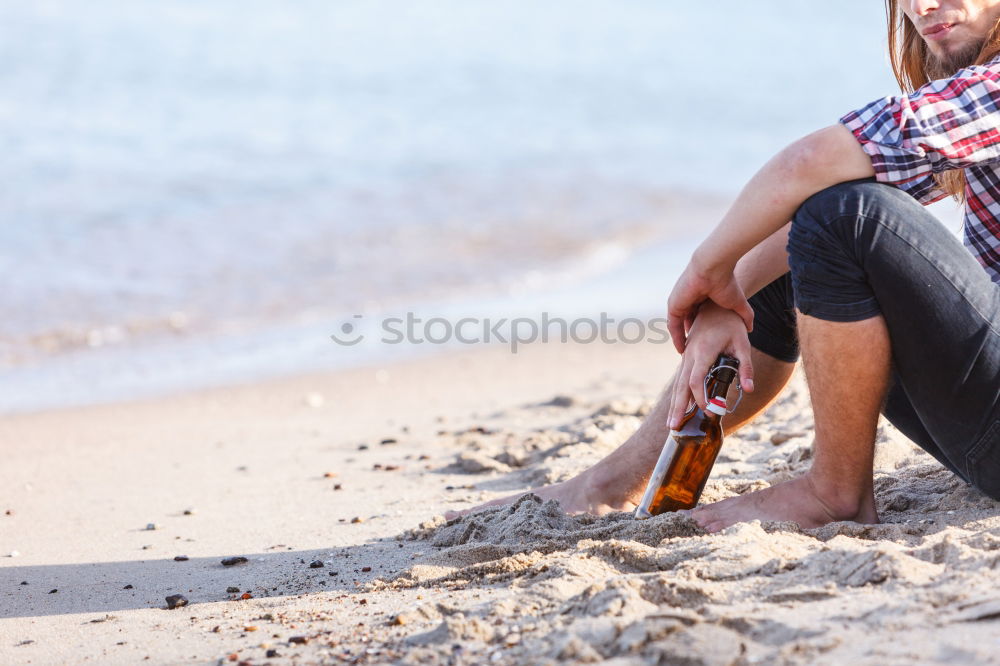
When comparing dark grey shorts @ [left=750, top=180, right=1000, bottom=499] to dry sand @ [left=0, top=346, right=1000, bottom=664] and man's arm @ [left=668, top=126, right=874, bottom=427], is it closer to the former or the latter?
man's arm @ [left=668, top=126, right=874, bottom=427]

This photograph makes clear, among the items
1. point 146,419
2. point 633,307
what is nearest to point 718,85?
point 633,307

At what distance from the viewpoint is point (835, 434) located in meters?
2.14

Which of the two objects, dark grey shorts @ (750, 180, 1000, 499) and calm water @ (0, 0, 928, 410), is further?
calm water @ (0, 0, 928, 410)

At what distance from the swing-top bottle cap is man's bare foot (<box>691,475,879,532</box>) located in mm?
216

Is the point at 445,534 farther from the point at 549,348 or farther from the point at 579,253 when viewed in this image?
the point at 579,253

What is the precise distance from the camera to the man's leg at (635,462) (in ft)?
8.39

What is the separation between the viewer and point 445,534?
8.51 feet

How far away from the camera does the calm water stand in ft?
22.2

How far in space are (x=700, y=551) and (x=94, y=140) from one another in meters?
9.26

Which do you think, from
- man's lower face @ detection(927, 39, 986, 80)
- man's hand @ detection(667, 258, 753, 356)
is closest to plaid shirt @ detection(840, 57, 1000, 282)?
man's lower face @ detection(927, 39, 986, 80)

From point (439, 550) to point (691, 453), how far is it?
659mm

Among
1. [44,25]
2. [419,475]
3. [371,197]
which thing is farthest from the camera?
[44,25]

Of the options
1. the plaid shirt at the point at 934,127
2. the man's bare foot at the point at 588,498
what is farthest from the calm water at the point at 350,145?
the plaid shirt at the point at 934,127

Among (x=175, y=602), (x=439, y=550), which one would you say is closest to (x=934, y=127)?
(x=439, y=550)
